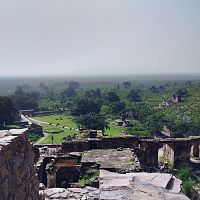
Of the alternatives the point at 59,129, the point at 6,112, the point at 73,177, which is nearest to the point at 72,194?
the point at 73,177

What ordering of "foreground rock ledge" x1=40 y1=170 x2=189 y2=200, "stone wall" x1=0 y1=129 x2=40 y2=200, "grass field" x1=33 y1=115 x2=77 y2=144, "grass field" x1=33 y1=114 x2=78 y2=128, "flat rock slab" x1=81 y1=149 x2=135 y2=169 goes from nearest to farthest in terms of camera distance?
"stone wall" x1=0 y1=129 x2=40 y2=200, "foreground rock ledge" x1=40 y1=170 x2=189 y2=200, "flat rock slab" x1=81 y1=149 x2=135 y2=169, "grass field" x1=33 y1=115 x2=77 y2=144, "grass field" x1=33 y1=114 x2=78 y2=128

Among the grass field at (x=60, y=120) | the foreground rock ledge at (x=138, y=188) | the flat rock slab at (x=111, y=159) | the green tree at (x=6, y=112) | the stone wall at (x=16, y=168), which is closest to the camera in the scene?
the stone wall at (x=16, y=168)

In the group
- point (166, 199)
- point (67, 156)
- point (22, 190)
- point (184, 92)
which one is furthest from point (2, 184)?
point (184, 92)

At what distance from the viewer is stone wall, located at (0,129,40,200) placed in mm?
4066

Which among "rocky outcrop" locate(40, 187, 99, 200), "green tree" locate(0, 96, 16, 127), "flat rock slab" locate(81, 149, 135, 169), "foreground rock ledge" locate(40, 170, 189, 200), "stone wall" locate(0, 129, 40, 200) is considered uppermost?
"stone wall" locate(0, 129, 40, 200)

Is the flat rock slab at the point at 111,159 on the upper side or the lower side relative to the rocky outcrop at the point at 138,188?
lower

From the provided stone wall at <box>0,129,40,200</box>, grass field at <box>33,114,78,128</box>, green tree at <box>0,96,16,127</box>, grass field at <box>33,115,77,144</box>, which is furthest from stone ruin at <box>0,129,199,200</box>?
grass field at <box>33,114,78,128</box>

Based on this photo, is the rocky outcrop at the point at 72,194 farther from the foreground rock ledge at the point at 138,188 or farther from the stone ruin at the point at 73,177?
the foreground rock ledge at the point at 138,188

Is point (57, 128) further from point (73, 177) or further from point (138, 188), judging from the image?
point (138, 188)

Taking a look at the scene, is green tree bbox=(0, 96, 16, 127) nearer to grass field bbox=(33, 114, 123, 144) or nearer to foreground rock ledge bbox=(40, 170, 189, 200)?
grass field bbox=(33, 114, 123, 144)

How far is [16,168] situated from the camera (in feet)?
14.5

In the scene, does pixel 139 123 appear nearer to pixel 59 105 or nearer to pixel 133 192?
pixel 59 105

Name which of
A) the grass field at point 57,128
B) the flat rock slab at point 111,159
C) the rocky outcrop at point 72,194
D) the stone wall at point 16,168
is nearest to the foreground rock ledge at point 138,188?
the stone wall at point 16,168

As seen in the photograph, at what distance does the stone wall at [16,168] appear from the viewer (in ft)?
13.3
